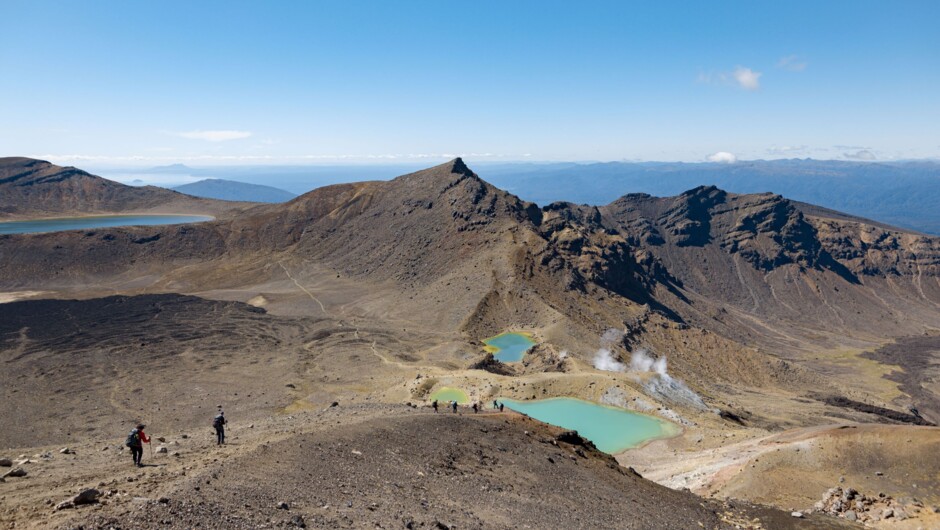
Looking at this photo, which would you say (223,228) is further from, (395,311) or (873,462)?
(873,462)

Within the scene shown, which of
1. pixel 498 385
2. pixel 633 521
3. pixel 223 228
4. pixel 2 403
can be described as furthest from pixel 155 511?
pixel 223 228

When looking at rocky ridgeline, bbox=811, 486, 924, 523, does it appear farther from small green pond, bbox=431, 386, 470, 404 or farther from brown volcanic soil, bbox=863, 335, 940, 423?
brown volcanic soil, bbox=863, 335, 940, 423

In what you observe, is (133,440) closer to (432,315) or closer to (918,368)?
(432,315)

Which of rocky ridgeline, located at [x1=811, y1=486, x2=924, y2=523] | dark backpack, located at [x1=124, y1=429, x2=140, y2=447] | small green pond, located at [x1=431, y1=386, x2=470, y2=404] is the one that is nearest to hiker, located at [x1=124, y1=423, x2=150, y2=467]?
dark backpack, located at [x1=124, y1=429, x2=140, y2=447]

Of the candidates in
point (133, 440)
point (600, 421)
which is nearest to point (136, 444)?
point (133, 440)

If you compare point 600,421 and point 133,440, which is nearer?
point 133,440
